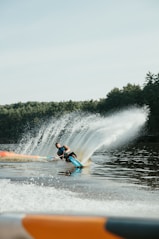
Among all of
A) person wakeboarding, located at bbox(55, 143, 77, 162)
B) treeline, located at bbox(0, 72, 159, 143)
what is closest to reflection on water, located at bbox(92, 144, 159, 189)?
person wakeboarding, located at bbox(55, 143, 77, 162)

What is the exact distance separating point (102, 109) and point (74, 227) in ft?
320

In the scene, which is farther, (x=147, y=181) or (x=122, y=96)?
(x=122, y=96)

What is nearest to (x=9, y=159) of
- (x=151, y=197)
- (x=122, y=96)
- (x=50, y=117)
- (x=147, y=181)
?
(x=147, y=181)

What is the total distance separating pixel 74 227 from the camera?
11.2 ft

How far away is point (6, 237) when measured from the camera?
3.66 metres

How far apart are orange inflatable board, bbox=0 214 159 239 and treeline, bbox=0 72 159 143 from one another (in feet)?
236

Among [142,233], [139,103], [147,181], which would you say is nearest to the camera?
[142,233]

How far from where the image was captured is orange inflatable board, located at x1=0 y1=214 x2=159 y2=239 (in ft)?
10.5

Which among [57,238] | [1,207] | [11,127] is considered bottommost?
[1,207]

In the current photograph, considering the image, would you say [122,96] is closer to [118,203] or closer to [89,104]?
[89,104]

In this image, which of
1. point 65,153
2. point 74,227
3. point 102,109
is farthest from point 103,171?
point 102,109

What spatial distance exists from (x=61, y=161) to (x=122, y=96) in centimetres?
7261

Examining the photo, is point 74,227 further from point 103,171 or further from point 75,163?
point 75,163

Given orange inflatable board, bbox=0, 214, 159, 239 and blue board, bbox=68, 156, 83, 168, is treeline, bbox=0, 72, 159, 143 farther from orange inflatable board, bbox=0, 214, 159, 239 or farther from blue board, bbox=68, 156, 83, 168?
orange inflatable board, bbox=0, 214, 159, 239
